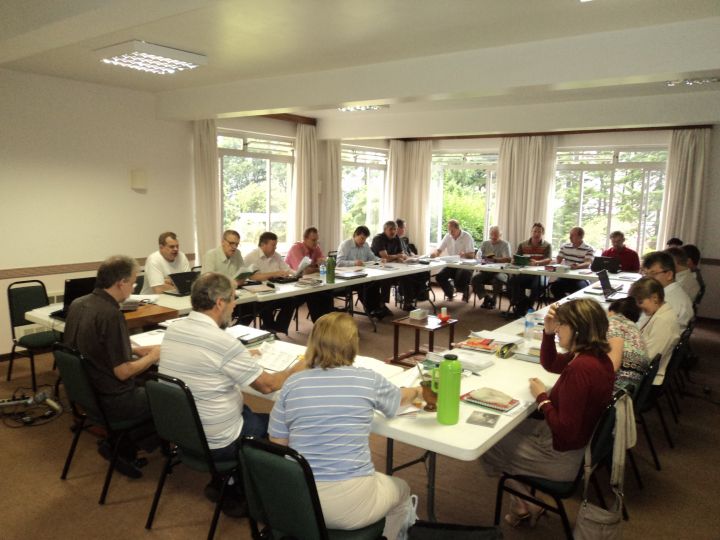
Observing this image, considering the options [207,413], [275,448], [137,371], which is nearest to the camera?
[275,448]

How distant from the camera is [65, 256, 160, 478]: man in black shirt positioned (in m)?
2.74

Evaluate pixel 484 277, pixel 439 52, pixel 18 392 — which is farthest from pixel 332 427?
pixel 484 277

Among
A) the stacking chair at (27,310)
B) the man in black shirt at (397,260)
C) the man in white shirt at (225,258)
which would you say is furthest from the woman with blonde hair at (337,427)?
the man in black shirt at (397,260)

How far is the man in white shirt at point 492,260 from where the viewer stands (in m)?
7.65

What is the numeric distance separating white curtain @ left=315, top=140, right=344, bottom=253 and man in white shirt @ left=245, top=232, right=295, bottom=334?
2.69 m

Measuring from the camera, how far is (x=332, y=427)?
6.07ft

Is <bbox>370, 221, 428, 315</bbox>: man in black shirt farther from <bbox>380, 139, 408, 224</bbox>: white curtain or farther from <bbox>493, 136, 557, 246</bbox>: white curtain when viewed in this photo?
<bbox>493, 136, 557, 246</bbox>: white curtain

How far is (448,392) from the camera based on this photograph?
2.14m

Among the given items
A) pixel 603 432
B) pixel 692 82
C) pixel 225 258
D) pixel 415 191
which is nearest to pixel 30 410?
pixel 225 258

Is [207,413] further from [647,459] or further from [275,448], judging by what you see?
[647,459]

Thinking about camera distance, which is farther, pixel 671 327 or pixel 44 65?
pixel 44 65

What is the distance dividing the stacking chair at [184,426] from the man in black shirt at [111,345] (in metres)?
0.45

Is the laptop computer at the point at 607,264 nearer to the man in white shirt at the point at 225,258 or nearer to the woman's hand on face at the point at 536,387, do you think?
the man in white shirt at the point at 225,258

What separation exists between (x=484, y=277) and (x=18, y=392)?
19.0 feet
